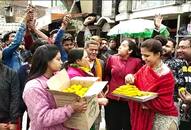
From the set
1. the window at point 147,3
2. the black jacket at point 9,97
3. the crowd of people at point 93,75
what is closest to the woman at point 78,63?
the crowd of people at point 93,75

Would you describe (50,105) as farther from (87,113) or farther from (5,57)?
(5,57)

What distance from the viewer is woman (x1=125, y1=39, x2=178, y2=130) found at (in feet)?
11.7

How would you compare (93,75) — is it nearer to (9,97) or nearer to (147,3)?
(9,97)

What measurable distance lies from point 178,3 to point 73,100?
11677 millimetres

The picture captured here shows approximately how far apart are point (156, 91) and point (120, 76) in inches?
50.5

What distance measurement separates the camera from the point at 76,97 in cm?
260

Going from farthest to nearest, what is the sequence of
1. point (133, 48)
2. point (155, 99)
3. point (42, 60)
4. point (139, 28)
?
point (139, 28) → point (133, 48) → point (155, 99) → point (42, 60)

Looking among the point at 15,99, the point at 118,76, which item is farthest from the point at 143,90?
the point at 15,99

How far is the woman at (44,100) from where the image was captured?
2.64 m

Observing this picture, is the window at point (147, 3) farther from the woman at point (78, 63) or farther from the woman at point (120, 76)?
the woman at point (78, 63)

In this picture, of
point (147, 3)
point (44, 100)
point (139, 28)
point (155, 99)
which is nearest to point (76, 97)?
point (44, 100)

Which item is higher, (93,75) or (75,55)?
(75,55)

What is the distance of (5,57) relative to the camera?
14.0ft

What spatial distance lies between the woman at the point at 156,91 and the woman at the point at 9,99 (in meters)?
1.42
